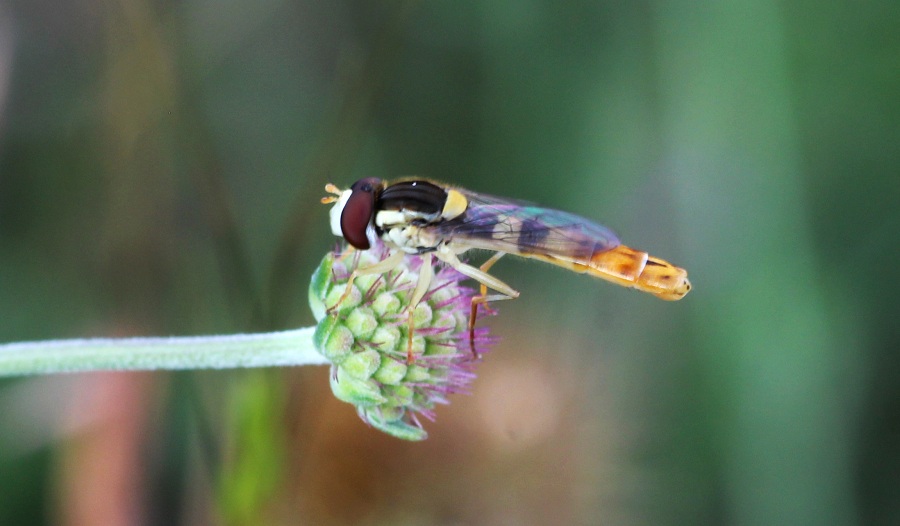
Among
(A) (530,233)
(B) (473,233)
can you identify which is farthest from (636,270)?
(B) (473,233)

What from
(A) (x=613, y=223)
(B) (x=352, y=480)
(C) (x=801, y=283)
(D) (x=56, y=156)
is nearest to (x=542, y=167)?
(A) (x=613, y=223)

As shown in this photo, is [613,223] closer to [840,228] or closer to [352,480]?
[840,228]

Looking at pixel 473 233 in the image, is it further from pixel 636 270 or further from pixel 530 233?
pixel 636 270

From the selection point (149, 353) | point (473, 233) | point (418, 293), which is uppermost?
point (473, 233)

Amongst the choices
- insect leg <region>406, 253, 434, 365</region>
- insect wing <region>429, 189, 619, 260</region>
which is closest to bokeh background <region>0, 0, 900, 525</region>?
insect leg <region>406, 253, 434, 365</region>

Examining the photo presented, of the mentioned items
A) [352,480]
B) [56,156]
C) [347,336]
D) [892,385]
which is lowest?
[352,480]

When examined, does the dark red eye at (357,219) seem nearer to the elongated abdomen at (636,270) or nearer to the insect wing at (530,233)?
the insect wing at (530,233)
